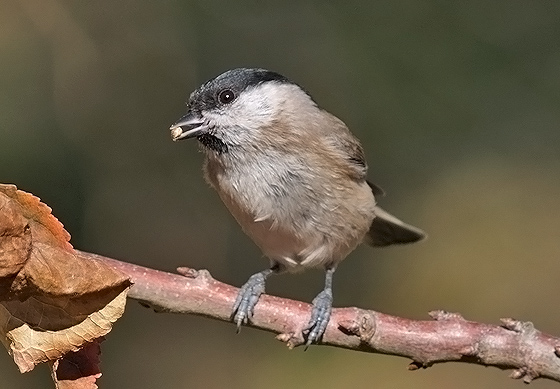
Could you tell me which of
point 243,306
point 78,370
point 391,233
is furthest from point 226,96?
point 78,370

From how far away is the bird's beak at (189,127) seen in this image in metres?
2.07

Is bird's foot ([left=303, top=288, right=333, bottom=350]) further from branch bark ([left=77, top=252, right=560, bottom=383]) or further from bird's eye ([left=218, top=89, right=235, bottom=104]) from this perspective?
bird's eye ([left=218, top=89, right=235, bottom=104])

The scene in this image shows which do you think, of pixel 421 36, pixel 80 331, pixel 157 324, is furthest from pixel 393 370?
pixel 80 331

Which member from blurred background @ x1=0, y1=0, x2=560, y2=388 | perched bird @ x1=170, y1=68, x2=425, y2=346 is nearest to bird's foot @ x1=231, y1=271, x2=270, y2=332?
perched bird @ x1=170, y1=68, x2=425, y2=346

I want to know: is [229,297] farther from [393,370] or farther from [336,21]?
[336,21]

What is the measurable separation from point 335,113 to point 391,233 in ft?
6.67

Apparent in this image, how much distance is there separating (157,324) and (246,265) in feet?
1.86

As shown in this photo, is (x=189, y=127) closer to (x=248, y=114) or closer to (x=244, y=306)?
(x=248, y=114)

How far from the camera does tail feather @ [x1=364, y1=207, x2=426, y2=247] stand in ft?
9.12

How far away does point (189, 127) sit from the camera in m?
2.10

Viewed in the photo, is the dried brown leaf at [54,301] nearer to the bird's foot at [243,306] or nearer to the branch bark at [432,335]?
the branch bark at [432,335]

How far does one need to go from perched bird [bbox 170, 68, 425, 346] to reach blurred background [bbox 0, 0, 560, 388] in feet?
5.44

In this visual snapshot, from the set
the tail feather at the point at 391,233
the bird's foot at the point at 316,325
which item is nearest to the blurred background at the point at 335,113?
the tail feather at the point at 391,233

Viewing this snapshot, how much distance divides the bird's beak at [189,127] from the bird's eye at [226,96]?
83mm
